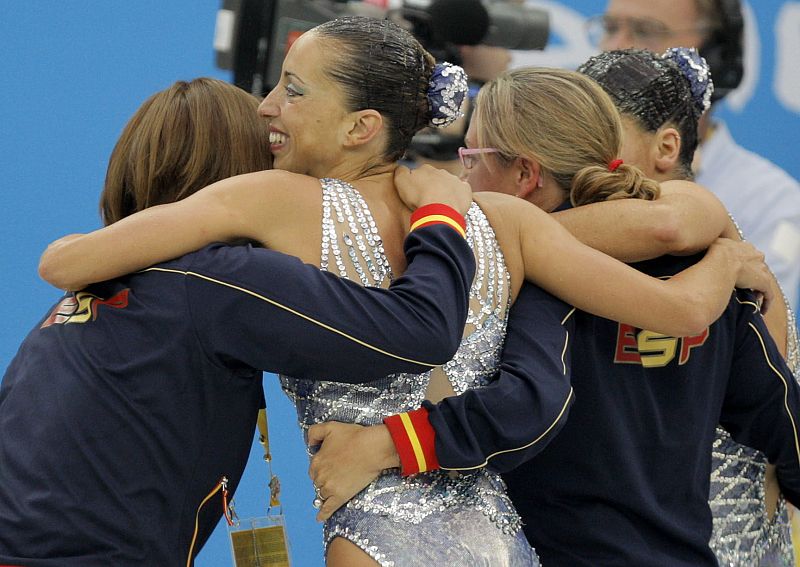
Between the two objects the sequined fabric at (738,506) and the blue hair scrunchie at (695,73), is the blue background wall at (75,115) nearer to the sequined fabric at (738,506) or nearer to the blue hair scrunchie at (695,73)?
the blue hair scrunchie at (695,73)

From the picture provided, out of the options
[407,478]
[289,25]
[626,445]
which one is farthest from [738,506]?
[289,25]

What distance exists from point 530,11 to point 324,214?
1832 mm

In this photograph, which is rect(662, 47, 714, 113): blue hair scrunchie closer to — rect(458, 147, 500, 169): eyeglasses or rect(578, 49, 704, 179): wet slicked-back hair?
rect(578, 49, 704, 179): wet slicked-back hair

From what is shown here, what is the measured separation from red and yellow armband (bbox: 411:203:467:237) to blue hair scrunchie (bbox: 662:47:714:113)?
750 mm

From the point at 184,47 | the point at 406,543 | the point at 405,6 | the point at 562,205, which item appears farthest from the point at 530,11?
the point at 406,543

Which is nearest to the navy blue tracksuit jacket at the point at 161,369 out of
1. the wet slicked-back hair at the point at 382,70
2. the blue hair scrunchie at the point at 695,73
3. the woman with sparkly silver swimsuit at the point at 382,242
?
the woman with sparkly silver swimsuit at the point at 382,242

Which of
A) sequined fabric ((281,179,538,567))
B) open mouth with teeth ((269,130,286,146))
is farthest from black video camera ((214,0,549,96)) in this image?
sequined fabric ((281,179,538,567))

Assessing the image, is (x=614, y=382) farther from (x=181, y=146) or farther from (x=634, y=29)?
(x=634, y=29)

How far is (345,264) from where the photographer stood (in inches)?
62.7

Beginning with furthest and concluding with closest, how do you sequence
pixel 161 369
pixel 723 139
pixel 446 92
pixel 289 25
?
pixel 723 139
pixel 289 25
pixel 446 92
pixel 161 369

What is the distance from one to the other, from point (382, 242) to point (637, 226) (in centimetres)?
43

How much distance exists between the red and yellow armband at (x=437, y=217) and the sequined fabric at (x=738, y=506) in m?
0.70

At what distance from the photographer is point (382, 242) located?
163cm

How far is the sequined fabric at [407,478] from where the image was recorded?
5.13 ft
